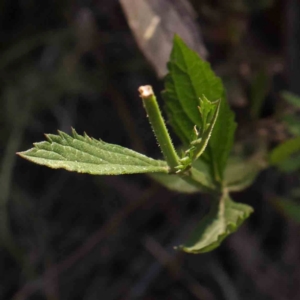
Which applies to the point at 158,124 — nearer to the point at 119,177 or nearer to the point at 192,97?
the point at 192,97

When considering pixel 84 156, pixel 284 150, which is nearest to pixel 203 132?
pixel 84 156

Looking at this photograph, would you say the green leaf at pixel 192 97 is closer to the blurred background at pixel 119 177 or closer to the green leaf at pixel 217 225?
the green leaf at pixel 217 225

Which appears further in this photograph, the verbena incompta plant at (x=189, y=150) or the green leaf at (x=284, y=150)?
the green leaf at (x=284, y=150)

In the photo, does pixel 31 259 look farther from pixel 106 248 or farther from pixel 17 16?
pixel 17 16

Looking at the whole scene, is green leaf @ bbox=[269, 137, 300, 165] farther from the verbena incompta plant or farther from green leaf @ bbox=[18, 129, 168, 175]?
green leaf @ bbox=[18, 129, 168, 175]

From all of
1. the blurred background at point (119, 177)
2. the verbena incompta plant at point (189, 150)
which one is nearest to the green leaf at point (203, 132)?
the verbena incompta plant at point (189, 150)

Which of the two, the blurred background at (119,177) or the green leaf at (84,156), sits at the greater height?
the green leaf at (84,156)

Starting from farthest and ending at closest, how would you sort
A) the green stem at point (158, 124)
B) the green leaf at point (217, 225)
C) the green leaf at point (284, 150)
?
the green leaf at point (284, 150) → the green leaf at point (217, 225) → the green stem at point (158, 124)
